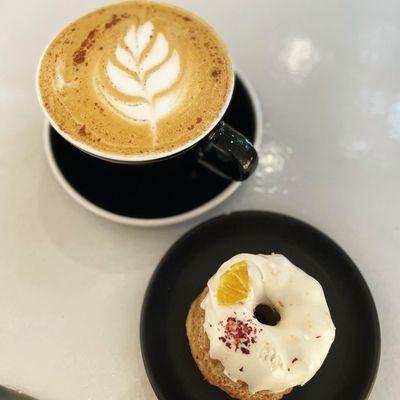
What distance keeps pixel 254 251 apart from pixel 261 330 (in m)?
0.20

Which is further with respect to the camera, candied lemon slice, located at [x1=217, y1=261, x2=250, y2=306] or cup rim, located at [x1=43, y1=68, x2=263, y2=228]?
cup rim, located at [x1=43, y1=68, x2=263, y2=228]

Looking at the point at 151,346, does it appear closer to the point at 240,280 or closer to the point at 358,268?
the point at 240,280

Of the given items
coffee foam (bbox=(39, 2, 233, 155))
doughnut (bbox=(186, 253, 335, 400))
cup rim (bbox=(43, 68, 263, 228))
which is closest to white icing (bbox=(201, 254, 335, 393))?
doughnut (bbox=(186, 253, 335, 400))

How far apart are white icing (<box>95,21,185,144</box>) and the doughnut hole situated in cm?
37

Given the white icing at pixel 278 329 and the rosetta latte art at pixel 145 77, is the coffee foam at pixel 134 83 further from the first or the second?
the white icing at pixel 278 329

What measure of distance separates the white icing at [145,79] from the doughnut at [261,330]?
30 centimetres

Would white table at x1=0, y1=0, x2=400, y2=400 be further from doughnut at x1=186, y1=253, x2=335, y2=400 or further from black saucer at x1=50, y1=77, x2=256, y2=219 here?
doughnut at x1=186, y1=253, x2=335, y2=400

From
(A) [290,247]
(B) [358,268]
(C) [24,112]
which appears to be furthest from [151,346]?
(C) [24,112]

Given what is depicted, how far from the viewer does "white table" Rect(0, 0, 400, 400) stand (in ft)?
3.00

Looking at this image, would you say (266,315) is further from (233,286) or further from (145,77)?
(145,77)

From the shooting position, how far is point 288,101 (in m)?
1.13

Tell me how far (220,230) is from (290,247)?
15 cm

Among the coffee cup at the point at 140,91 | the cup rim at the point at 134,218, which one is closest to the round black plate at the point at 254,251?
the cup rim at the point at 134,218

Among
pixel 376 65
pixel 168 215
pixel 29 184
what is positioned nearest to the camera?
pixel 168 215
